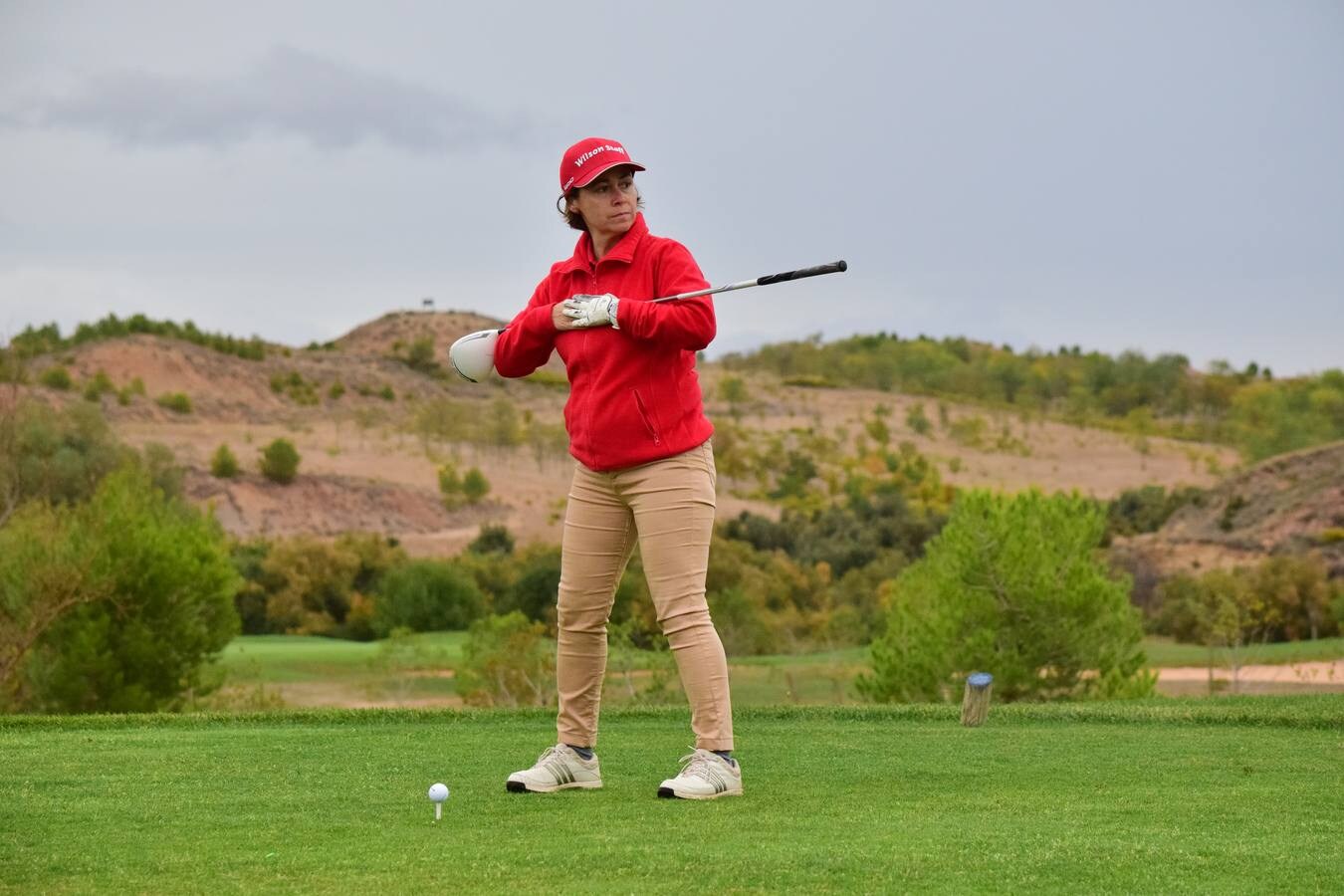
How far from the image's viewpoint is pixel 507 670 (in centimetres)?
2653

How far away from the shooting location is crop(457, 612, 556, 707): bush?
1038 inches

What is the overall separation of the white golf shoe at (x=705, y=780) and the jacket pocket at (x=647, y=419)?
111 centimetres

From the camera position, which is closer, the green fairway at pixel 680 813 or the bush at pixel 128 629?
the green fairway at pixel 680 813

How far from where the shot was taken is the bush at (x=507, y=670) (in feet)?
86.5

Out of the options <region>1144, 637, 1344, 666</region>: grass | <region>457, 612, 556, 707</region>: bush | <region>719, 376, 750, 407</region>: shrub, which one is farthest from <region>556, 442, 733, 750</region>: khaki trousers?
<region>719, 376, 750, 407</region>: shrub

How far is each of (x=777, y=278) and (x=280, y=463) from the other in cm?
6508

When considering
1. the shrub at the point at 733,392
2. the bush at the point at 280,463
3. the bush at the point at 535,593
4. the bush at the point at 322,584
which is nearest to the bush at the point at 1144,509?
the bush at the point at 535,593

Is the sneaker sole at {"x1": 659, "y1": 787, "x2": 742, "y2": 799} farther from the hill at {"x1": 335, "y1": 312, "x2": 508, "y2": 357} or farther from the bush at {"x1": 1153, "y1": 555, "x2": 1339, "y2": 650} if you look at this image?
the hill at {"x1": 335, "y1": 312, "x2": 508, "y2": 357}

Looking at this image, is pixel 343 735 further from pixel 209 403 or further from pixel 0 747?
pixel 209 403

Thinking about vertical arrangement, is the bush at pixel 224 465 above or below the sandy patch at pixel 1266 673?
above

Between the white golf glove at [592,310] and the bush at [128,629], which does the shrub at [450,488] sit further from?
the white golf glove at [592,310]

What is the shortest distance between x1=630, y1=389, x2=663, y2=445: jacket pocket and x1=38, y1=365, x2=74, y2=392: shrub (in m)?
80.2

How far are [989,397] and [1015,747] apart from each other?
107 meters

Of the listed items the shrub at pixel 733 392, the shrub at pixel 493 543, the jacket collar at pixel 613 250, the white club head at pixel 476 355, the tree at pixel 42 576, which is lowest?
the shrub at pixel 493 543
